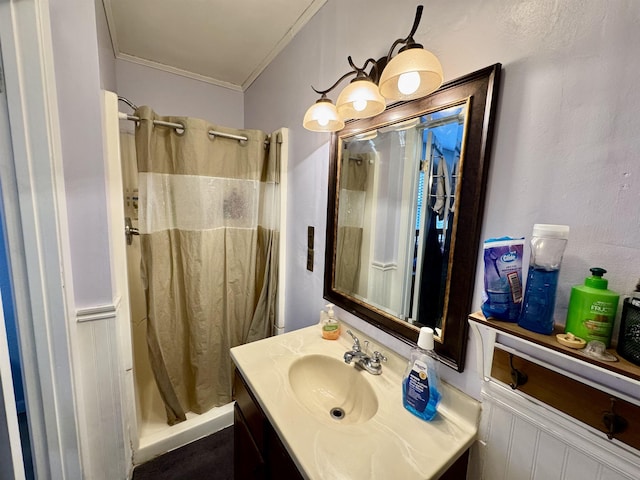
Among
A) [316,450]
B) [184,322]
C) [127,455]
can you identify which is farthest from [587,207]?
[127,455]

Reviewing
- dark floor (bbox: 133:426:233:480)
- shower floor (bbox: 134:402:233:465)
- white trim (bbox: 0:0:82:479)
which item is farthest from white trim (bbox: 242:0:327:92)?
dark floor (bbox: 133:426:233:480)

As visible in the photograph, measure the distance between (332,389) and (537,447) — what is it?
0.64 metres

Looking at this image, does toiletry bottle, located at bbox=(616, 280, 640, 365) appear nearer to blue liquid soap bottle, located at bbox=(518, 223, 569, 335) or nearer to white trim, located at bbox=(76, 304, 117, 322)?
blue liquid soap bottle, located at bbox=(518, 223, 569, 335)

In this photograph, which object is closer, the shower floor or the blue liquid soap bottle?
the blue liquid soap bottle

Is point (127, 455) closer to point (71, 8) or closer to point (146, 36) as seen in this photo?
point (71, 8)

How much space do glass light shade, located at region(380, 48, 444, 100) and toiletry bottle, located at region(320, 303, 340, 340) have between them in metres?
0.89

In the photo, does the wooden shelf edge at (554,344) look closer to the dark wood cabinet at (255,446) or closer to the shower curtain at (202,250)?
the dark wood cabinet at (255,446)

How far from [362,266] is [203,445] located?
1479mm

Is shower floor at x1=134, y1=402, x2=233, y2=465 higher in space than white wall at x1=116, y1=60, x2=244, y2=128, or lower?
lower

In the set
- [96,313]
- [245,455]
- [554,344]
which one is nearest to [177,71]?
[96,313]

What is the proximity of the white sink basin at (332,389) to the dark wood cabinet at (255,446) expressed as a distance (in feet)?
0.49

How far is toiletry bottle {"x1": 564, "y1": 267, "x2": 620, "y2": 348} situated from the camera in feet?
1.54

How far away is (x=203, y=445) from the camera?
1.54 metres

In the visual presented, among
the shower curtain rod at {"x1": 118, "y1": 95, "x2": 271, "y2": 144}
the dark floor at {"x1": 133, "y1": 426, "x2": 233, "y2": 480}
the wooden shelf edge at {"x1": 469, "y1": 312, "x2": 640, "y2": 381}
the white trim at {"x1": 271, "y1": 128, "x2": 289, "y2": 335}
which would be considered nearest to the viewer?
the wooden shelf edge at {"x1": 469, "y1": 312, "x2": 640, "y2": 381}
